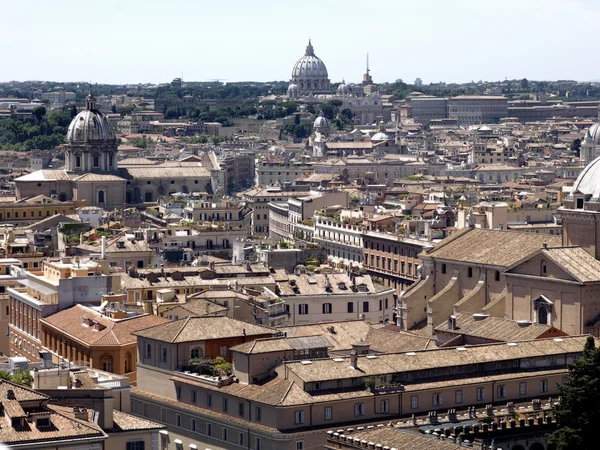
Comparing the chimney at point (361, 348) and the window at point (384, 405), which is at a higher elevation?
the chimney at point (361, 348)

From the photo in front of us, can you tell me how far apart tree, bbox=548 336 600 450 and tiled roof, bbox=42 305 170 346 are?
1273 centimetres

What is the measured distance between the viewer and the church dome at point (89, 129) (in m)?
135

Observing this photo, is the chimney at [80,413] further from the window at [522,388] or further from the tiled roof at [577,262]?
the tiled roof at [577,262]

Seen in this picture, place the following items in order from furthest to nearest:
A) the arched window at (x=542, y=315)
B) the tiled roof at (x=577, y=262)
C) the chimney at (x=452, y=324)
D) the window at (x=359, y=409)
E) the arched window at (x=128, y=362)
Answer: the arched window at (x=542, y=315) < the tiled roof at (x=577, y=262) < the chimney at (x=452, y=324) < the arched window at (x=128, y=362) < the window at (x=359, y=409)

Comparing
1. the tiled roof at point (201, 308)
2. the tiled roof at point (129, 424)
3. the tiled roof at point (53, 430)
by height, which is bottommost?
the tiled roof at point (201, 308)

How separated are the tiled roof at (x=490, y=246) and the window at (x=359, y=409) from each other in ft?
57.4

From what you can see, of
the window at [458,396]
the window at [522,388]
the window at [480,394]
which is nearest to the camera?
the window at [458,396]

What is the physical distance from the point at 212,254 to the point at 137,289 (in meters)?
19.8

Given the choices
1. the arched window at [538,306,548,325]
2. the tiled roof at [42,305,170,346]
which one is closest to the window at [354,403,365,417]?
the tiled roof at [42,305,170,346]

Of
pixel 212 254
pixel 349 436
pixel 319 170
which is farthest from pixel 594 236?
pixel 319 170

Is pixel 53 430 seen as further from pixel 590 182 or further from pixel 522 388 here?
pixel 590 182

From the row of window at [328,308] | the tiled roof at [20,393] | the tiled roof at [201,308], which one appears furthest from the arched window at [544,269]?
the tiled roof at [20,393]

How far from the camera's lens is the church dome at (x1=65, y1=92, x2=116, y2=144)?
442 ft

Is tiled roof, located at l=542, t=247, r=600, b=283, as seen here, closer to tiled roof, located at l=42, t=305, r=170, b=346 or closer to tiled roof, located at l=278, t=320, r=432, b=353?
tiled roof, located at l=278, t=320, r=432, b=353
